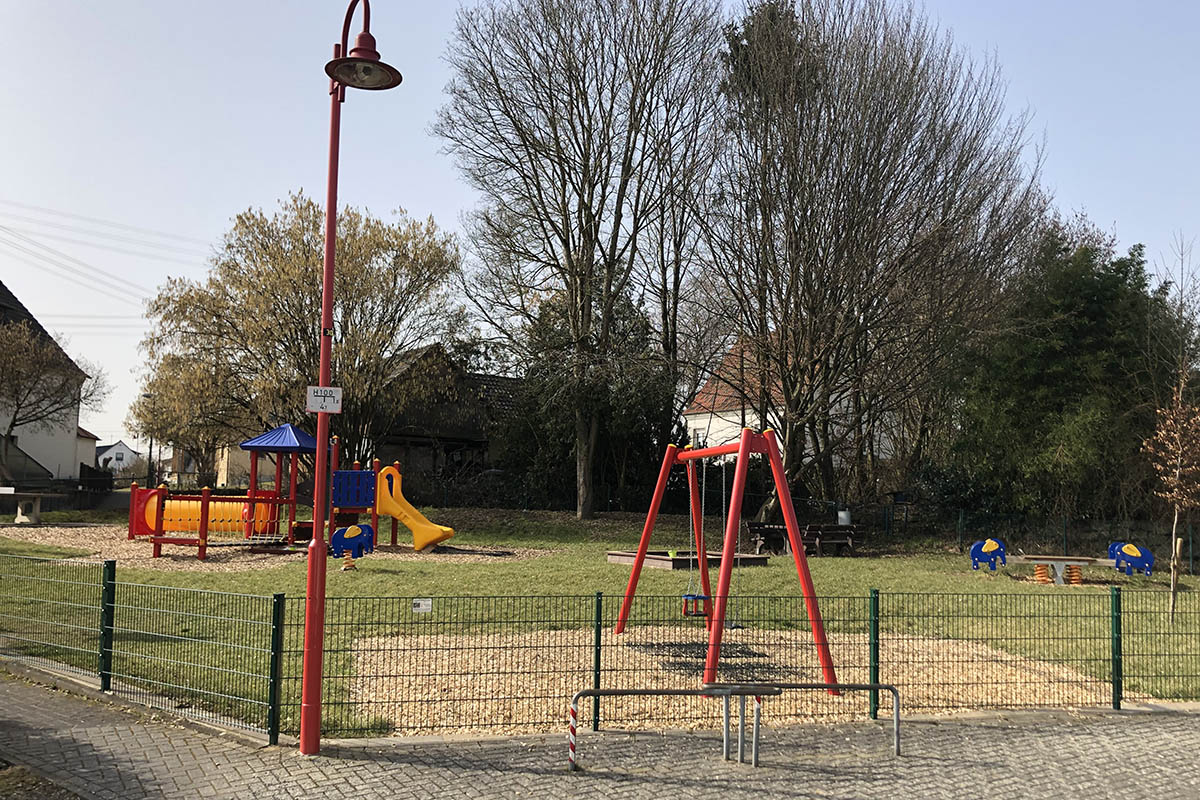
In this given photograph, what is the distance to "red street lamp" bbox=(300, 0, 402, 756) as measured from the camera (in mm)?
7086

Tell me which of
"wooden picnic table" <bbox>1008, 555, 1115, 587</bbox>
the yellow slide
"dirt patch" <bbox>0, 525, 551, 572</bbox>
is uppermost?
the yellow slide

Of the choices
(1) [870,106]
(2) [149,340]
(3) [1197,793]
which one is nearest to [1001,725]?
(3) [1197,793]

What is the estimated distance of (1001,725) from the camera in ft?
26.7

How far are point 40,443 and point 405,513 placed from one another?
3593 cm

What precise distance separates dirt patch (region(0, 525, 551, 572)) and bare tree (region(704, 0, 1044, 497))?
950 centimetres

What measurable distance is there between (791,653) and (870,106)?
18042mm

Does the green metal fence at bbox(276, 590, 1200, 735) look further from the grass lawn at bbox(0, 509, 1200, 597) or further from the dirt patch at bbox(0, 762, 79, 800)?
the dirt patch at bbox(0, 762, 79, 800)

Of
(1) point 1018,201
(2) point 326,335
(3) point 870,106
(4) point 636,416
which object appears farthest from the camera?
(4) point 636,416

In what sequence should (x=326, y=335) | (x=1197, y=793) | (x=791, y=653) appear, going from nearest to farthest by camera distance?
(x=1197, y=793)
(x=326, y=335)
(x=791, y=653)

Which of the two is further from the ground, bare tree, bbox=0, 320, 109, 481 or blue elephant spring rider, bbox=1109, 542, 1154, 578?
bare tree, bbox=0, 320, 109, 481

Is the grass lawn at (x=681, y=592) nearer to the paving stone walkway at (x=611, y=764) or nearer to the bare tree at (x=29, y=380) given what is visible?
the paving stone walkway at (x=611, y=764)

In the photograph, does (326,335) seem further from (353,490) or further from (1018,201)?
(1018,201)

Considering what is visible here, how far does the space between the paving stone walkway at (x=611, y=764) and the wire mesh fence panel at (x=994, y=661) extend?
1096 mm

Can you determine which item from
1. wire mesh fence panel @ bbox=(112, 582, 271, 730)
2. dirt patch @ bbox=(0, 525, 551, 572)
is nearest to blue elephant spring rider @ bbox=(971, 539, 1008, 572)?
dirt patch @ bbox=(0, 525, 551, 572)
